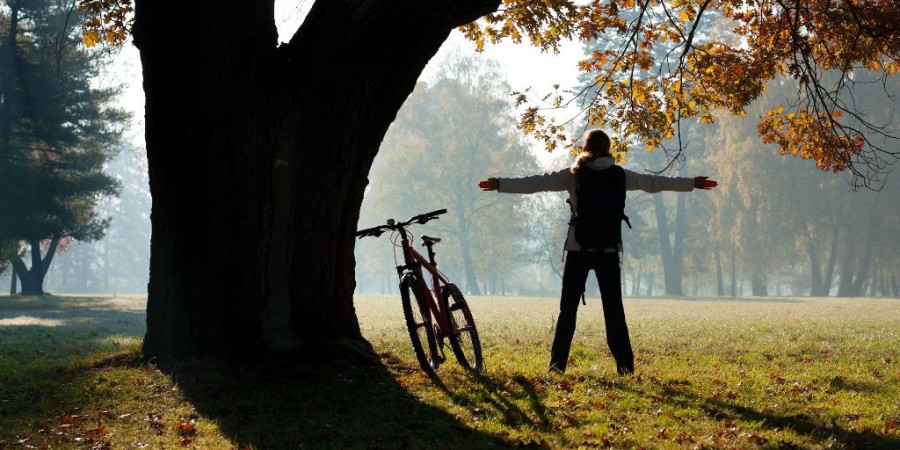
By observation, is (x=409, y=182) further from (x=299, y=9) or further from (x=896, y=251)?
(x=299, y=9)

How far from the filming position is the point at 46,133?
36.4 metres

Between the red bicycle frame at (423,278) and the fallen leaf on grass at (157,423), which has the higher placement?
the red bicycle frame at (423,278)


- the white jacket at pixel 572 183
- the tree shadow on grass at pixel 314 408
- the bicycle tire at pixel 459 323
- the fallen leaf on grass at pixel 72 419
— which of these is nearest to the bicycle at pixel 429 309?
the bicycle tire at pixel 459 323

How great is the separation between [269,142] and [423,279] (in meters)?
1.74

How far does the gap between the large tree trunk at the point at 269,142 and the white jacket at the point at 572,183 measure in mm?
1270

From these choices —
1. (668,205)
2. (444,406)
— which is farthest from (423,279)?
(668,205)

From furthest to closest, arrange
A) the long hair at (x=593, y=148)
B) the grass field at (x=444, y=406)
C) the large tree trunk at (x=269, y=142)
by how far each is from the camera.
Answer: the long hair at (x=593, y=148), the large tree trunk at (x=269, y=142), the grass field at (x=444, y=406)

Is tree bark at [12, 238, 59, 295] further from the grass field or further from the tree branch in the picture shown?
the tree branch

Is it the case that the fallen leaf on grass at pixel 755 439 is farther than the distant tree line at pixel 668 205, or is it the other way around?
the distant tree line at pixel 668 205

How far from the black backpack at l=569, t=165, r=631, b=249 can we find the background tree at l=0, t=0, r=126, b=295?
105 ft

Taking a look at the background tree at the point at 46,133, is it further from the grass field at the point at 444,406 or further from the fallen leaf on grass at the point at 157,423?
the fallen leaf on grass at the point at 157,423

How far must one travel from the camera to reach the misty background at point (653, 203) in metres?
49.7

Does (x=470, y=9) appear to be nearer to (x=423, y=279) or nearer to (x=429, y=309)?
(x=423, y=279)

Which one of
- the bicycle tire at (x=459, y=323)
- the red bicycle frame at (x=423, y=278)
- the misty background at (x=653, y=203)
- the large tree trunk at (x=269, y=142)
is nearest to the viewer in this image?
the large tree trunk at (x=269, y=142)
